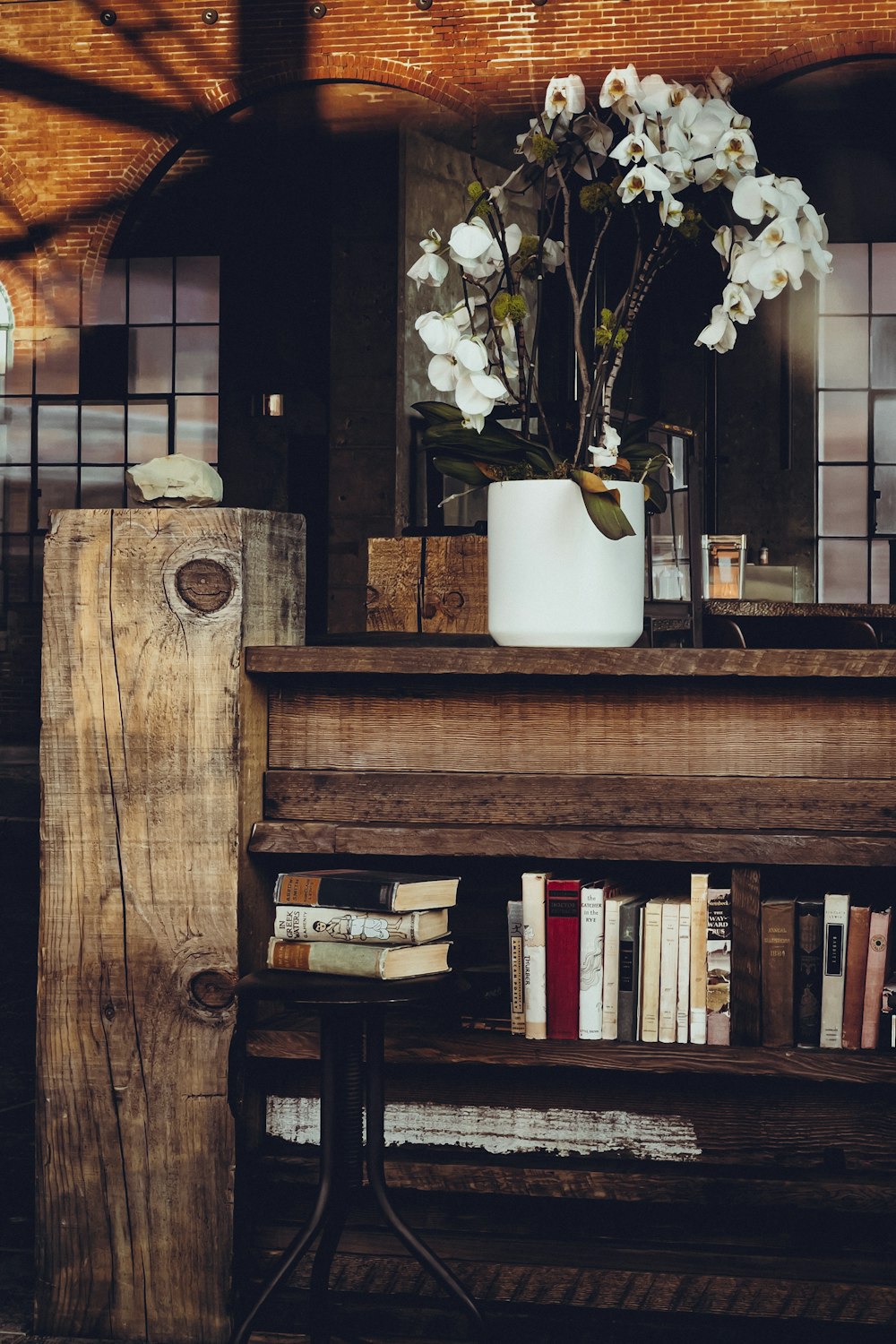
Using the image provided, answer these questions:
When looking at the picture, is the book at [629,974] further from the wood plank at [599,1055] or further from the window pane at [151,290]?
the window pane at [151,290]

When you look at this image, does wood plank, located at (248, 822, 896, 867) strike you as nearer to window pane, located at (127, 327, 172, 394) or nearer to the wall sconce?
the wall sconce

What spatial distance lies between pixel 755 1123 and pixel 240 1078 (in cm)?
80

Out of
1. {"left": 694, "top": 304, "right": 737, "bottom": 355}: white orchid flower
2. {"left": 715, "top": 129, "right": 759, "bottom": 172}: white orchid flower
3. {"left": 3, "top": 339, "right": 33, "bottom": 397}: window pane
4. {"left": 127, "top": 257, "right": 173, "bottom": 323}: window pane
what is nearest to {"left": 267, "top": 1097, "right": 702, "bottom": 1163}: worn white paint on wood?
{"left": 694, "top": 304, "right": 737, "bottom": 355}: white orchid flower

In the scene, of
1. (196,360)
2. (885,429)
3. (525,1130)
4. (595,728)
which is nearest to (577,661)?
(595,728)

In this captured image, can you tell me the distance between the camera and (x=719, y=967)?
2.06 m

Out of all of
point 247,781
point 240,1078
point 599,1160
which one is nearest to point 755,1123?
point 599,1160

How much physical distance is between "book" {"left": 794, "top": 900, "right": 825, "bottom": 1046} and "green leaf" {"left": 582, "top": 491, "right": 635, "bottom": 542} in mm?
603

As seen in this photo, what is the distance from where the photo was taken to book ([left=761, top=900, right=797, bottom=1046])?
2.04 meters

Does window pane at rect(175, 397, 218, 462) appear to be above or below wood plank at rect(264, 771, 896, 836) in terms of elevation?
above

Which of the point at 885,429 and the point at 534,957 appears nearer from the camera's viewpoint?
the point at 534,957

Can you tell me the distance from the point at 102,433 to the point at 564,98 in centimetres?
941

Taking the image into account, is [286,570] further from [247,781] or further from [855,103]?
[855,103]

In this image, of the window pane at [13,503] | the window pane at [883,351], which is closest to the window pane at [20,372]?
the window pane at [13,503]

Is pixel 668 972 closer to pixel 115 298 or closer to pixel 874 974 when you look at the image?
pixel 874 974
